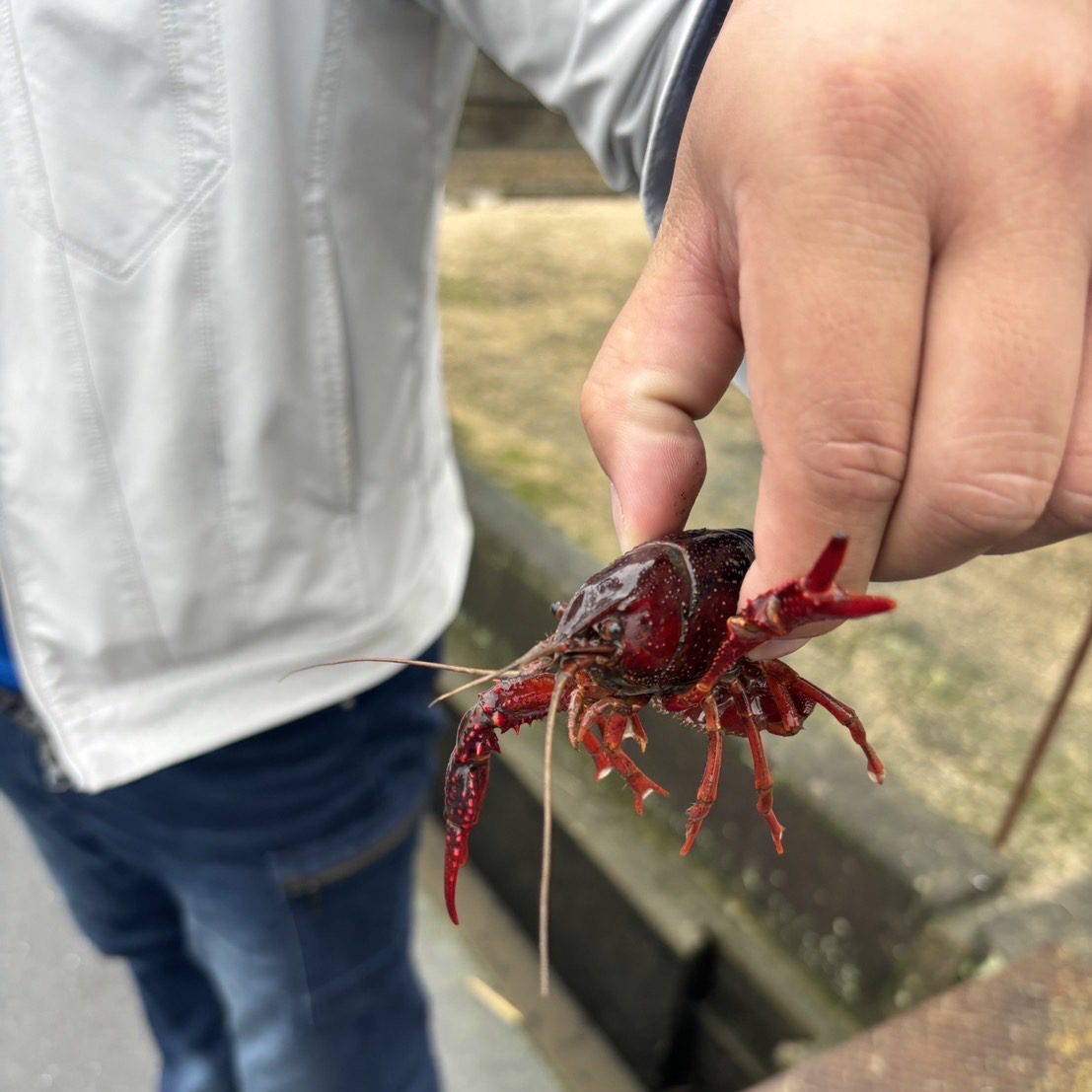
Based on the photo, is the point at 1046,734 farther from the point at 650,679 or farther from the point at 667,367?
the point at 667,367

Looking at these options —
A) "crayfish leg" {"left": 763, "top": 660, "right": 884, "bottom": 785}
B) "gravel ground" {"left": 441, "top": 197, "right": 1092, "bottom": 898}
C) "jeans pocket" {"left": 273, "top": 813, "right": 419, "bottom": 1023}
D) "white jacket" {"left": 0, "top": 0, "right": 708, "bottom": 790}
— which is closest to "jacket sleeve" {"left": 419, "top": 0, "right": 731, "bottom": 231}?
"white jacket" {"left": 0, "top": 0, "right": 708, "bottom": 790}

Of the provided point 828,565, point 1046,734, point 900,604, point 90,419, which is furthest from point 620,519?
point 900,604

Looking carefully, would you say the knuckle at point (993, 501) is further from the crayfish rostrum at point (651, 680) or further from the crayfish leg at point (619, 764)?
the crayfish leg at point (619, 764)

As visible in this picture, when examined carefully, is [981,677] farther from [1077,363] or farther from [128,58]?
[128,58]

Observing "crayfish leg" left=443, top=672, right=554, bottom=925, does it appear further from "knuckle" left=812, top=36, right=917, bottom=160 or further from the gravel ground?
the gravel ground

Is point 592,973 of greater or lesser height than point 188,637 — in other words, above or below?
below

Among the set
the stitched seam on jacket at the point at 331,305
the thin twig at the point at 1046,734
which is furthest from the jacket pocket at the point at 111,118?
the thin twig at the point at 1046,734

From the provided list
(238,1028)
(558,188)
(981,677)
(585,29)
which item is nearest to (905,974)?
(981,677)
